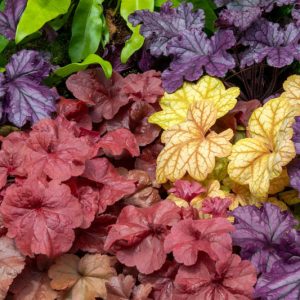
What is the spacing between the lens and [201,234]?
5.25 feet

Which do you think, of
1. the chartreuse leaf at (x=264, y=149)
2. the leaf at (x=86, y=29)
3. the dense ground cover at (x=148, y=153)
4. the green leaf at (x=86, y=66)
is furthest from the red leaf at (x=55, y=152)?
the leaf at (x=86, y=29)

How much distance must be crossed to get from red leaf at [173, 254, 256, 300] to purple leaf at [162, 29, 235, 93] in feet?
2.66

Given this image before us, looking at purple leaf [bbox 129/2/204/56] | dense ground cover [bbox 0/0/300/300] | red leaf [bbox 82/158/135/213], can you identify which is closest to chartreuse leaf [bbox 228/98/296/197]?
dense ground cover [bbox 0/0/300/300]

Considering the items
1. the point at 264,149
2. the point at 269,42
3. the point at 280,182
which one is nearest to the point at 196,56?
the point at 269,42

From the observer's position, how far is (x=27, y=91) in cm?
211

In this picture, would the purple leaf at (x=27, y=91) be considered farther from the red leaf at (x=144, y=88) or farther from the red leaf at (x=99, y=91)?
the red leaf at (x=144, y=88)

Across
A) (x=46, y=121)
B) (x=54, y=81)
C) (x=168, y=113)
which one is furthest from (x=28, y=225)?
(x=54, y=81)

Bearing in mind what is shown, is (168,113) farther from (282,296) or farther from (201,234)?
(282,296)

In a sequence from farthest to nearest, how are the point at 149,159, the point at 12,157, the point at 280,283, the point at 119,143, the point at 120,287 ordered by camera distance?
the point at 149,159 < the point at 119,143 < the point at 12,157 < the point at 120,287 < the point at 280,283

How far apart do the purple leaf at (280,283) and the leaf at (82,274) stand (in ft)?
1.48

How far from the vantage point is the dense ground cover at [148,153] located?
161cm

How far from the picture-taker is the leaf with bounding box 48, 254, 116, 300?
1.63 m

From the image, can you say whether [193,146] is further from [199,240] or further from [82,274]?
[82,274]

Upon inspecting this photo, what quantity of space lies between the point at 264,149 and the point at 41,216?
0.79m
